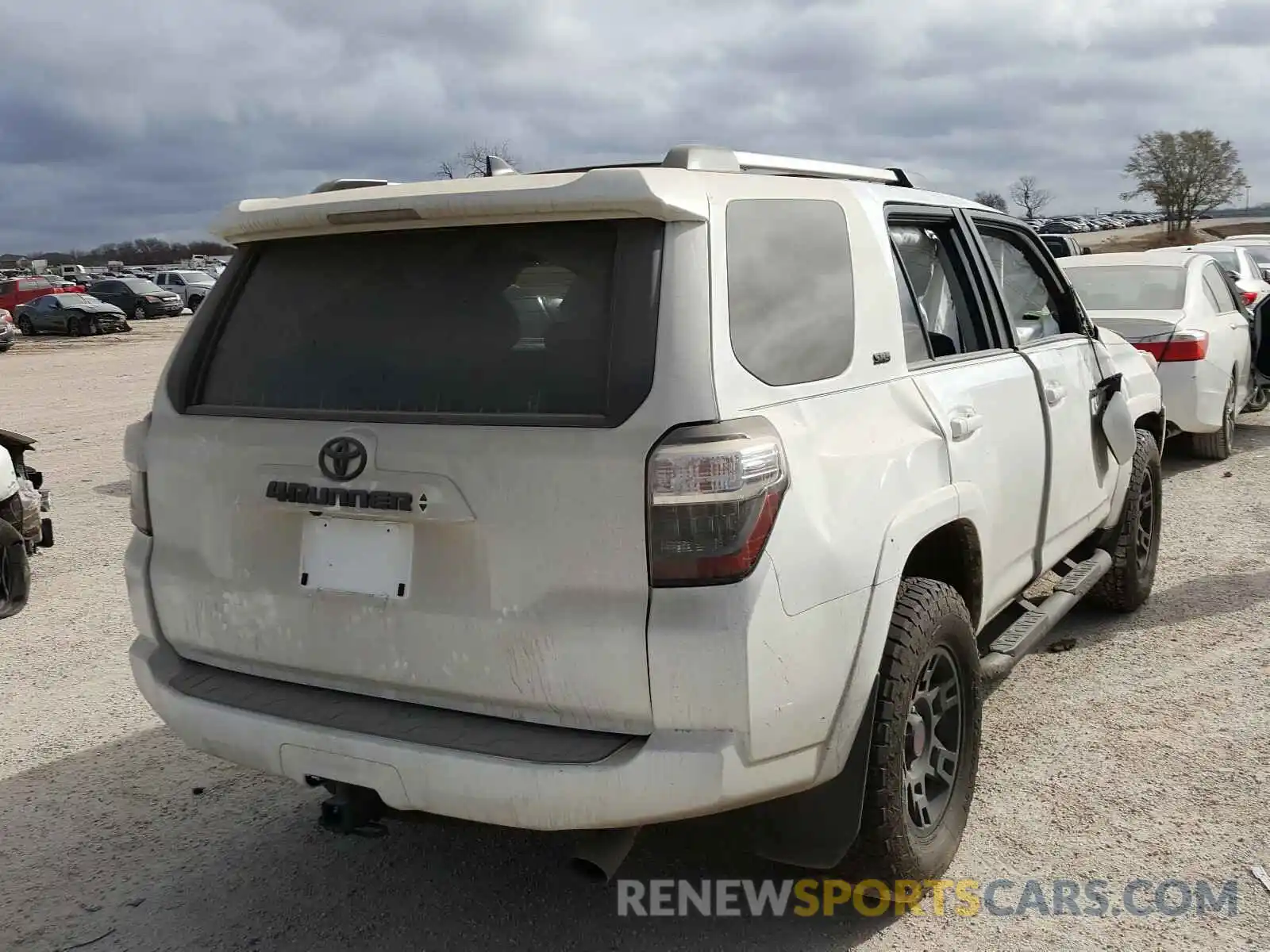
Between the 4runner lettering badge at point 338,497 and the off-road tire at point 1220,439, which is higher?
the 4runner lettering badge at point 338,497

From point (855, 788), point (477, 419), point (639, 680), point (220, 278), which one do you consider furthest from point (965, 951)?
point (220, 278)

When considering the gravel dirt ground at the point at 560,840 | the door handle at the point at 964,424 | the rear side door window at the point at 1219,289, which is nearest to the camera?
the gravel dirt ground at the point at 560,840

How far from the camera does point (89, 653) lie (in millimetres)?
5430

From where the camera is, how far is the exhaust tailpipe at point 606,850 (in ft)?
8.41

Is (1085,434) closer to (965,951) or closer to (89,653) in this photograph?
(965,951)

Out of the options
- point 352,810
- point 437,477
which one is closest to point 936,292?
point 437,477

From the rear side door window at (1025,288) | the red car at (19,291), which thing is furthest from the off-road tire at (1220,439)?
the red car at (19,291)

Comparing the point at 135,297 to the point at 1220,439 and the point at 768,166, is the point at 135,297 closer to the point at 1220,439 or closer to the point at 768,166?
the point at 1220,439

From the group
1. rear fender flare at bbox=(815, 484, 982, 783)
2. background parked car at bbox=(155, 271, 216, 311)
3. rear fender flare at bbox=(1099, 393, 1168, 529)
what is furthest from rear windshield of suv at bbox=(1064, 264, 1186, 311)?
background parked car at bbox=(155, 271, 216, 311)

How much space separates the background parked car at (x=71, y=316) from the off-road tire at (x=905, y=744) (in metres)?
37.4

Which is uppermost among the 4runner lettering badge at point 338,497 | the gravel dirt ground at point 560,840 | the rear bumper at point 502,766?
the 4runner lettering badge at point 338,497

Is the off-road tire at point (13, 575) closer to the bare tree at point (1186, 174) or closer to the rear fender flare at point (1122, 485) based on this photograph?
the rear fender flare at point (1122, 485)

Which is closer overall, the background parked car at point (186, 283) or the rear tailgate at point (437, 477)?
the rear tailgate at point (437, 477)

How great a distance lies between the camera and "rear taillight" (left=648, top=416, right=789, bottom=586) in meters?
2.38
